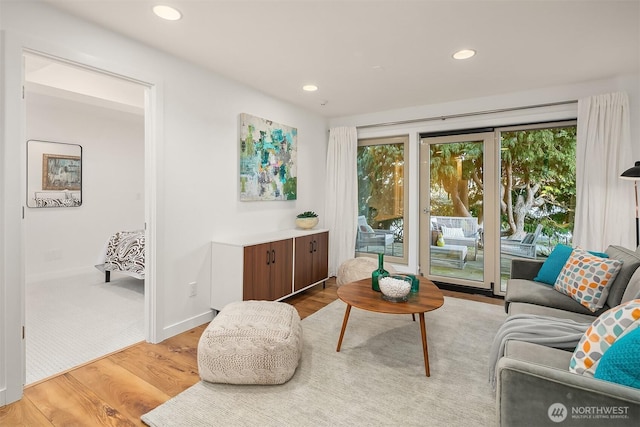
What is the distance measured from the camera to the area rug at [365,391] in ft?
5.70

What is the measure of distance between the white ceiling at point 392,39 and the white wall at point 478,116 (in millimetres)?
132

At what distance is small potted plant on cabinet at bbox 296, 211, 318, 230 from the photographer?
13.7 feet

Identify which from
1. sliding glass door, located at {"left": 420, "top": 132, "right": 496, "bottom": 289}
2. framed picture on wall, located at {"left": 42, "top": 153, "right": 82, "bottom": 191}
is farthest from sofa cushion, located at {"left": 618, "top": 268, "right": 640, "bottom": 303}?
framed picture on wall, located at {"left": 42, "top": 153, "right": 82, "bottom": 191}

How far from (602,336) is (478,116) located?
318cm

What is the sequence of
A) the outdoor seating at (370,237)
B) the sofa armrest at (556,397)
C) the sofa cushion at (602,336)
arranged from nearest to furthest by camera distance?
the sofa armrest at (556,397), the sofa cushion at (602,336), the outdoor seating at (370,237)

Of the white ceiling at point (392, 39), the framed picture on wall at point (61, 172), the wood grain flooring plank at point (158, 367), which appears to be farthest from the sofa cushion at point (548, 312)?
the framed picture on wall at point (61, 172)

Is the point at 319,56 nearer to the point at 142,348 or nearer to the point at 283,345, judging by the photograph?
the point at 283,345

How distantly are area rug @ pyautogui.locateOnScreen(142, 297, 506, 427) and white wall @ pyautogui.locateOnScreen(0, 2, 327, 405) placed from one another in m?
1.03

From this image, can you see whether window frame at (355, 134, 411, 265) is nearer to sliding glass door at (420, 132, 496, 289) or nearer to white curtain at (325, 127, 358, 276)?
sliding glass door at (420, 132, 496, 289)

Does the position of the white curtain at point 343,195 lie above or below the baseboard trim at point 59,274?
above

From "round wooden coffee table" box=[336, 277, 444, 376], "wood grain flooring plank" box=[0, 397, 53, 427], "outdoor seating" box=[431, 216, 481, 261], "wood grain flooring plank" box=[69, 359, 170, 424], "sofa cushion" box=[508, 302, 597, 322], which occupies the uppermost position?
"outdoor seating" box=[431, 216, 481, 261]

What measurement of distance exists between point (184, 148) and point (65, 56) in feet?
3.27

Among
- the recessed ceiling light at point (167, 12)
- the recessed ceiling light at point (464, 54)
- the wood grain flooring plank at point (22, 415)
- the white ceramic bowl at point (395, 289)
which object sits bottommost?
the wood grain flooring plank at point (22, 415)

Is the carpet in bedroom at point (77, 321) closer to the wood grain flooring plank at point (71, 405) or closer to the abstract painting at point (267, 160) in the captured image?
the wood grain flooring plank at point (71, 405)
